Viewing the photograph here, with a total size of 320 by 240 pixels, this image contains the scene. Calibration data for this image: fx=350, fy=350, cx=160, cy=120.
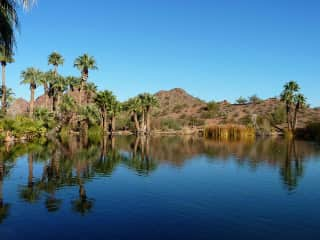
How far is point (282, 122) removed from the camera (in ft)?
371

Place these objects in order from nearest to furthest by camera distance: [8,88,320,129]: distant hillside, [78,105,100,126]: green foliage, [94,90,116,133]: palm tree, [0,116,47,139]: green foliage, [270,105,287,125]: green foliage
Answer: [0,116,47,139]: green foliage
[78,105,100,126]: green foliage
[94,90,116,133]: palm tree
[8,88,320,129]: distant hillside
[270,105,287,125]: green foliage

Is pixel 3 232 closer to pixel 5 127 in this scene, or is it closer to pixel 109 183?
pixel 109 183

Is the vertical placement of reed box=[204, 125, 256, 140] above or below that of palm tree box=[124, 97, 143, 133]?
below

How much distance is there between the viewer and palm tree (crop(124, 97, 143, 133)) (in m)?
92.1

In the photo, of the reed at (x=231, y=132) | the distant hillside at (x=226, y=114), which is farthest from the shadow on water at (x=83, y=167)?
the distant hillside at (x=226, y=114)

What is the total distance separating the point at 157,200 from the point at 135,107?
72.3 m

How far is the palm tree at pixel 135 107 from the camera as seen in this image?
9206 centimetres

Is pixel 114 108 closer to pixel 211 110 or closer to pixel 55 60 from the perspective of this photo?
pixel 55 60

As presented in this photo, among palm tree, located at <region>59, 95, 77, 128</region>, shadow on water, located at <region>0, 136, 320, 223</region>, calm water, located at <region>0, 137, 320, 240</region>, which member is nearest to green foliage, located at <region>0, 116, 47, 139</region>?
palm tree, located at <region>59, 95, 77, 128</region>

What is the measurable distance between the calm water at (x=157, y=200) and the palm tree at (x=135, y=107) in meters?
56.4

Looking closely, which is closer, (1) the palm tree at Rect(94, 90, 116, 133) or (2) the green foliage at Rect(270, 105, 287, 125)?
(1) the palm tree at Rect(94, 90, 116, 133)

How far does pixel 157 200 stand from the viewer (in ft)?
66.9

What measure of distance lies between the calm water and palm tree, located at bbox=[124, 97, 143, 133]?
5642 centimetres

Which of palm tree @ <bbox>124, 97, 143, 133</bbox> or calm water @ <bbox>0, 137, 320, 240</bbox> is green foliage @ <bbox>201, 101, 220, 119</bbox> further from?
calm water @ <bbox>0, 137, 320, 240</bbox>
